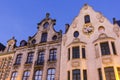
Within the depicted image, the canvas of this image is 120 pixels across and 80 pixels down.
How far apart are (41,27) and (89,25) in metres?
8.47

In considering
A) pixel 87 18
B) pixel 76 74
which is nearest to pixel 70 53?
pixel 76 74

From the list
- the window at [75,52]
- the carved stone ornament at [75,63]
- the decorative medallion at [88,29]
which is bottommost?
the carved stone ornament at [75,63]

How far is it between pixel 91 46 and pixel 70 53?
2.88 meters

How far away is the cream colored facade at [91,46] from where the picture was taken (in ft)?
62.2

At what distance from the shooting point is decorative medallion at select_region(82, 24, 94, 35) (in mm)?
22616

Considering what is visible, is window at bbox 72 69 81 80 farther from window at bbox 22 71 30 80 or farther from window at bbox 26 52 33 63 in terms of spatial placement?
window at bbox 26 52 33 63

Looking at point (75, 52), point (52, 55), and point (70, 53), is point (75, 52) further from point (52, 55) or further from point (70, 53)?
point (52, 55)

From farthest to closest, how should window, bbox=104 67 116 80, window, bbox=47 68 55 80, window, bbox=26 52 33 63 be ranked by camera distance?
1. window, bbox=26 52 33 63
2. window, bbox=47 68 55 80
3. window, bbox=104 67 116 80

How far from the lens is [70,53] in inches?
849

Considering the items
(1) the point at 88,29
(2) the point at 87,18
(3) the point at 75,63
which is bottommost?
(3) the point at 75,63

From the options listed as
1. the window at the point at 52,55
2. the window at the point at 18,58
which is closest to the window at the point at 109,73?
the window at the point at 52,55

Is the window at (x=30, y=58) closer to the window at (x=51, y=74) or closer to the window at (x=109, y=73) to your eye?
the window at (x=51, y=74)

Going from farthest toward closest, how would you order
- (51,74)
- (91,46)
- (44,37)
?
(44,37) → (51,74) → (91,46)

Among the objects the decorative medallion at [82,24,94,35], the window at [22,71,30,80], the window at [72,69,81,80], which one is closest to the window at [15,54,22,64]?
the window at [22,71,30,80]
